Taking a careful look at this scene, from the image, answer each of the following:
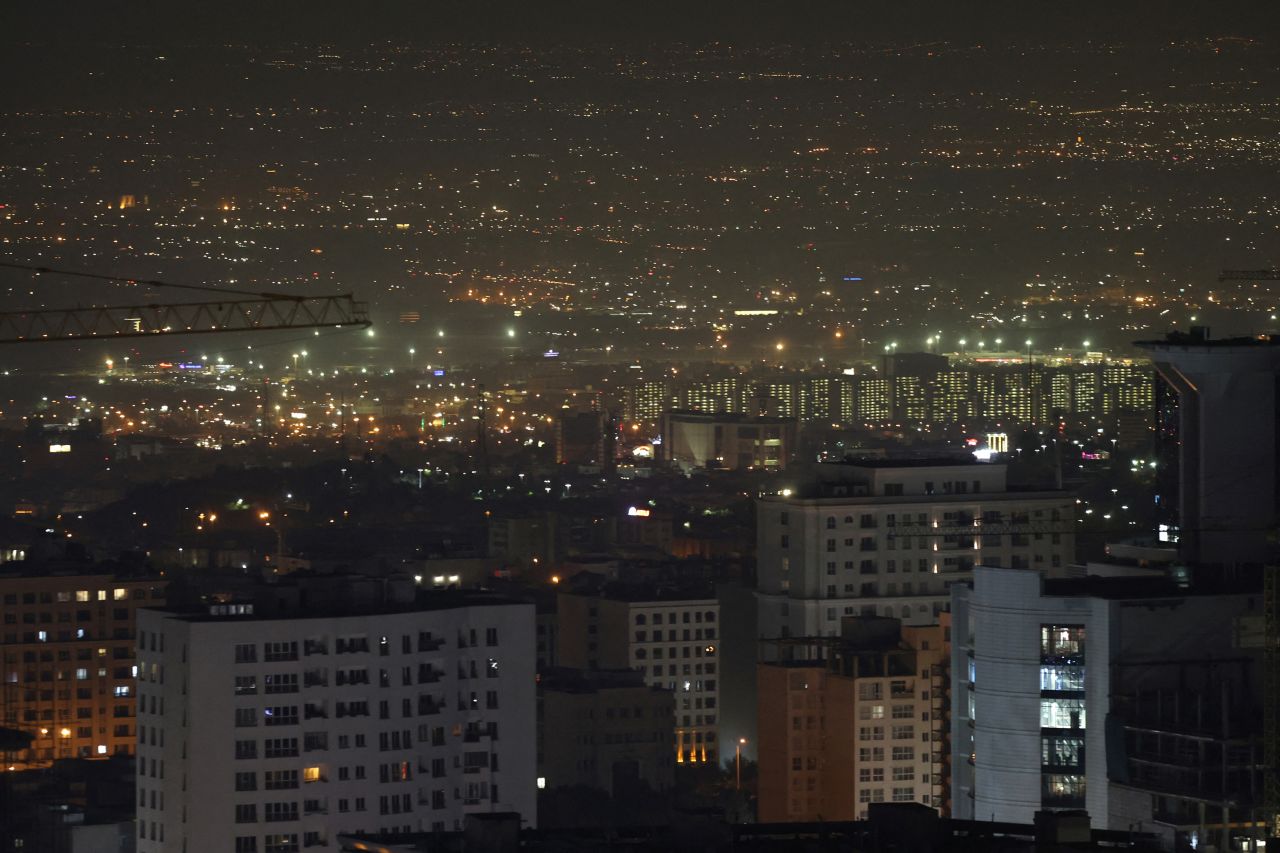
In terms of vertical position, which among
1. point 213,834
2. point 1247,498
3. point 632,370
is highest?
point 632,370

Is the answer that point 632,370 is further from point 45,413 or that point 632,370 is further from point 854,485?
point 854,485

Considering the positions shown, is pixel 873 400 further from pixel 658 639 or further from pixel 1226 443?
pixel 1226 443

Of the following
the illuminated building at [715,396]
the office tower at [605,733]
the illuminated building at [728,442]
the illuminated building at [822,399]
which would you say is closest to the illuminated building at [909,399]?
the illuminated building at [822,399]

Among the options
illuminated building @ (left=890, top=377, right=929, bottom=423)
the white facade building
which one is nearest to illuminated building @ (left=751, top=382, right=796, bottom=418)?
illuminated building @ (left=890, top=377, right=929, bottom=423)

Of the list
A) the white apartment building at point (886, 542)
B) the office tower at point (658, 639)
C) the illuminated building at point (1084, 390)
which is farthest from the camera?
the illuminated building at point (1084, 390)

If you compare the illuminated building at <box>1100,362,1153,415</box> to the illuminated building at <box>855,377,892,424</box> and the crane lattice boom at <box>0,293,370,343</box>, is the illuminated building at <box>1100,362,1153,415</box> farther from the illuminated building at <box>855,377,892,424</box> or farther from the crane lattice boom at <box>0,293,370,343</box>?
the crane lattice boom at <box>0,293,370,343</box>

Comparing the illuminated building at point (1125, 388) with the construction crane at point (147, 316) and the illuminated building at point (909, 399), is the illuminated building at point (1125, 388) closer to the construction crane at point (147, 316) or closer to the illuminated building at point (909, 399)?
the illuminated building at point (909, 399)

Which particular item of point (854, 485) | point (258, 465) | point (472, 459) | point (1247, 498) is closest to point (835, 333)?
point (472, 459)
